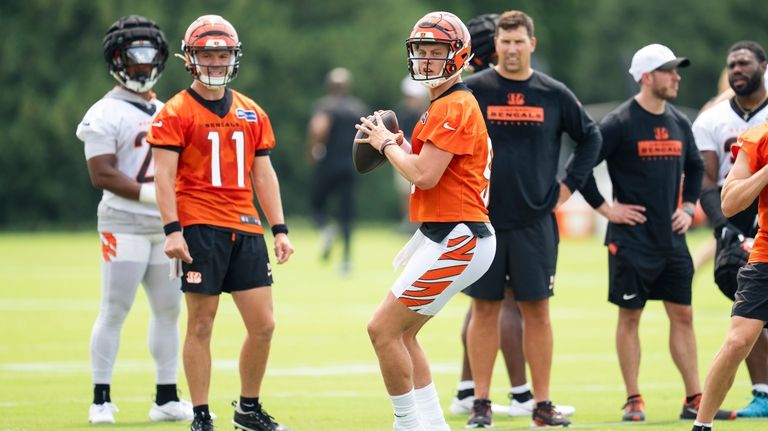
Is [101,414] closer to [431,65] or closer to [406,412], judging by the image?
[406,412]

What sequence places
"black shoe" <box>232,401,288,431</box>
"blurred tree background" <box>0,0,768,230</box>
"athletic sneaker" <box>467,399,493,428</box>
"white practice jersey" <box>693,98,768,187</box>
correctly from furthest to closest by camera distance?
1. "blurred tree background" <box>0,0,768,230</box>
2. "white practice jersey" <box>693,98,768,187</box>
3. "athletic sneaker" <box>467,399,493,428</box>
4. "black shoe" <box>232,401,288,431</box>

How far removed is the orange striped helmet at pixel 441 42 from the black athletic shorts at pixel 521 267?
1602 mm

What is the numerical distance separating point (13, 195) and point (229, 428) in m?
22.6

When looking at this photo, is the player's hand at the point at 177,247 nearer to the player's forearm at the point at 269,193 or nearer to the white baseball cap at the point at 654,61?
the player's forearm at the point at 269,193

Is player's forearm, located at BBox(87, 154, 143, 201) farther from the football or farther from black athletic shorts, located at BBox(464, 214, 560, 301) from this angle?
black athletic shorts, located at BBox(464, 214, 560, 301)

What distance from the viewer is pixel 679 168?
27.6 ft

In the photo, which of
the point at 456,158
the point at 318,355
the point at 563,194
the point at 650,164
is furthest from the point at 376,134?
the point at 318,355

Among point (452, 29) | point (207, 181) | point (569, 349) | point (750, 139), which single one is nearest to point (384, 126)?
point (452, 29)

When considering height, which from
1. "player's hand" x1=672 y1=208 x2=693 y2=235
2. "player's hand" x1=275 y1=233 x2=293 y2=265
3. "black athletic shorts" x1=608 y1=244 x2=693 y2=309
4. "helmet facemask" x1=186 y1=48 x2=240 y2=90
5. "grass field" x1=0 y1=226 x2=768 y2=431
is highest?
"helmet facemask" x1=186 y1=48 x2=240 y2=90

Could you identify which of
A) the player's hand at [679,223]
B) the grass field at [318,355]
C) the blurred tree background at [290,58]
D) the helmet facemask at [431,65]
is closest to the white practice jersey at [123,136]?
the grass field at [318,355]

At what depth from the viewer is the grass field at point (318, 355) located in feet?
27.3

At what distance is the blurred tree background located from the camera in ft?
93.4

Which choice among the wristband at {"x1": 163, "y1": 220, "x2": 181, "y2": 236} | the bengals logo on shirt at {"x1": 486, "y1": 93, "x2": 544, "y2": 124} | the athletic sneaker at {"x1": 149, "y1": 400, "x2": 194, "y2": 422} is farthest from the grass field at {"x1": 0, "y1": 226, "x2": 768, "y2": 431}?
the bengals logo on shirt at {"x1": 486, "y1": 93, "x2": 544, "y2": 124}

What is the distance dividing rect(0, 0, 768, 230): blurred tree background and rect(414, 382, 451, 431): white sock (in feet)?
66.5
